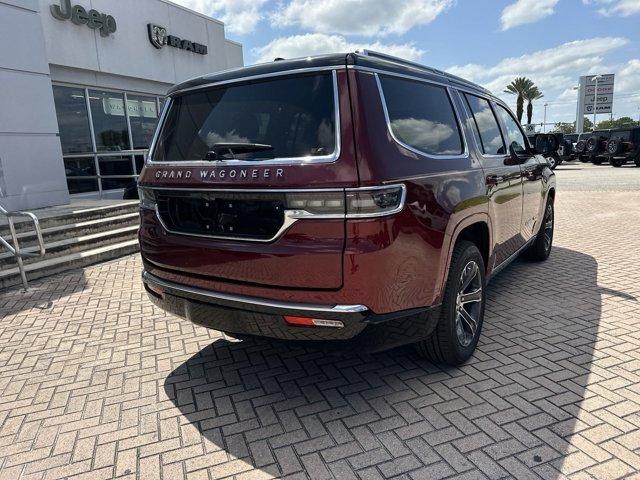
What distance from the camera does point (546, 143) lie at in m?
5.55

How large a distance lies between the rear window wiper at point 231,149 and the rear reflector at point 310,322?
91 centimetres

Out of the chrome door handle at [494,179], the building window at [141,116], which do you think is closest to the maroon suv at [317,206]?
the chrome door handle at [494,179]

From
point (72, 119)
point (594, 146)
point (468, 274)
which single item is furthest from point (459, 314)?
point (594, 146)

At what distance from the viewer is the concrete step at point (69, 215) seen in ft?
21.1

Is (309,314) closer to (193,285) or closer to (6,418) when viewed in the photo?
(193,285)

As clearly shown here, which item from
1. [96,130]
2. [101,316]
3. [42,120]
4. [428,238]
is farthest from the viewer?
[96,130]

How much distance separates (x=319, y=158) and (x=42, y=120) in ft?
26.8

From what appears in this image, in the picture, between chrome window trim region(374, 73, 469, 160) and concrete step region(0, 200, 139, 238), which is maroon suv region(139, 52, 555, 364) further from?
concrete step region(0, 200, 139, 238)

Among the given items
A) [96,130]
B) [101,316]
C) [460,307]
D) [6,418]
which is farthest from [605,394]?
[96,130]

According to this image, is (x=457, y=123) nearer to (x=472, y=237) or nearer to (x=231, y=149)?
(x=472, y=237)

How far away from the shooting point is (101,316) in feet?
14.9

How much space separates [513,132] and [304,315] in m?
3.52

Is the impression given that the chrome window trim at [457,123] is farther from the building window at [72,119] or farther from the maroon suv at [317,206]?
the building window at [72,119]

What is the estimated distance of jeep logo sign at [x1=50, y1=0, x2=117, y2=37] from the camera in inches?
393
